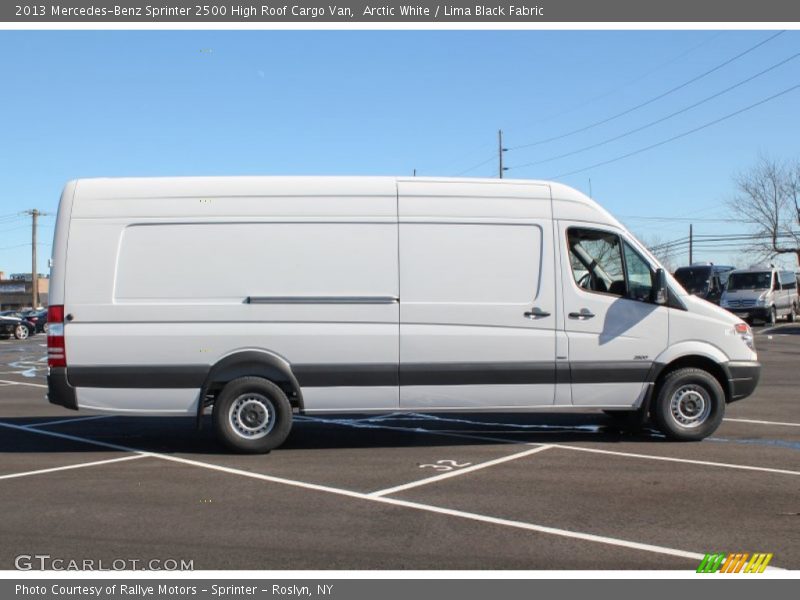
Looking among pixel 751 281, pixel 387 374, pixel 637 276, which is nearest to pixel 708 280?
pixel 751 281

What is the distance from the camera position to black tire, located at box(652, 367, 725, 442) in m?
8.59

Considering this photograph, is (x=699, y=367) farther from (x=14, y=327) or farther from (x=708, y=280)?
(x=14, y=327)

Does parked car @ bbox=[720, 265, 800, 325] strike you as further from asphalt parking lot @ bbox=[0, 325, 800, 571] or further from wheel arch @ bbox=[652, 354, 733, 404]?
wheel arch @ bbox=[652, 354, 733, 404]

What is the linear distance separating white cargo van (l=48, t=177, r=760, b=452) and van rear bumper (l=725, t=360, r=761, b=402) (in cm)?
22

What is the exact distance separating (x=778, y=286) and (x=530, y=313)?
31.8 metres

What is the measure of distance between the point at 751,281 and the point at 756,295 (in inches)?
41.8

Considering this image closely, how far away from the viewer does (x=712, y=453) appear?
8.16m

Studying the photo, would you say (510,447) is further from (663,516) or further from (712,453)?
(663,516)

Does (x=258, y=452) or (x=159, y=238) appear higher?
(x=159, y=238)

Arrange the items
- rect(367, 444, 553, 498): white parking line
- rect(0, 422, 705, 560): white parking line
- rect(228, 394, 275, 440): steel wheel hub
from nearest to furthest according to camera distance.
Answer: rect(0, 422, 705, 560): white parking line
rect(367, 444, 553, 498): white parking line
rect(228, 394, 275, 440): steel wheel hub

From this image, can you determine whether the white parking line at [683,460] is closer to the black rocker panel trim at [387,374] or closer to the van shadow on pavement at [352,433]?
the van shadow on pavement at [352,433]

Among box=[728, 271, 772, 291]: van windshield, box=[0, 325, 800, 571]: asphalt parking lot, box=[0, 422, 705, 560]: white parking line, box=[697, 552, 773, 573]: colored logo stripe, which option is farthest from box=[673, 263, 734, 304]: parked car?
box=[697, 552, 773, 573]: colored logo stripe

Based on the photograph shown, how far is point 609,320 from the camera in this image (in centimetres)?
852
